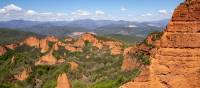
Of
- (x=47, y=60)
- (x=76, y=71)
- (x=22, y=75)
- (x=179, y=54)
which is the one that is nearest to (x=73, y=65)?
(x=76, y=71)

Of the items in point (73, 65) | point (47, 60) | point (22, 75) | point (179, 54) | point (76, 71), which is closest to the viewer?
point (179, 54)

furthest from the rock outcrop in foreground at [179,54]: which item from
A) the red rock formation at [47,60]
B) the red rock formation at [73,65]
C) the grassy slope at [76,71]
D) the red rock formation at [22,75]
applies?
the red rock formation at [47,60]

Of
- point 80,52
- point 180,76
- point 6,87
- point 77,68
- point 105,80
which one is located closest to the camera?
point 180,76

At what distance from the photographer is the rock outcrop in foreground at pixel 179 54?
40344 millimetres

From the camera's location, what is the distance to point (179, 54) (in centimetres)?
4122

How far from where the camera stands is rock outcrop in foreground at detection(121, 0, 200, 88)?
132ft

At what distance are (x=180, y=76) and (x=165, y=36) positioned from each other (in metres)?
4.67

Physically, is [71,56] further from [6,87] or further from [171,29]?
[171,29]

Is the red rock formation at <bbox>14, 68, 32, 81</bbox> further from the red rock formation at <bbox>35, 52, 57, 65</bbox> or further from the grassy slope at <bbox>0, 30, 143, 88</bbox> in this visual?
the red rock formation at <bbox>35, 52, 57, 65</bbox>

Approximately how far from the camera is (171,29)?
139ft

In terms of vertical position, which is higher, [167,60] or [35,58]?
[167,60]

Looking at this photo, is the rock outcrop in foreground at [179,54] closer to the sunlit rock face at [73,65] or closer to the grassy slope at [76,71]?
the grassy slope at [76,71]

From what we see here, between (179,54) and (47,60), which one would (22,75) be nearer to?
(47,60)

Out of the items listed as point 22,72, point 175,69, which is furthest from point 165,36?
point 22,72
